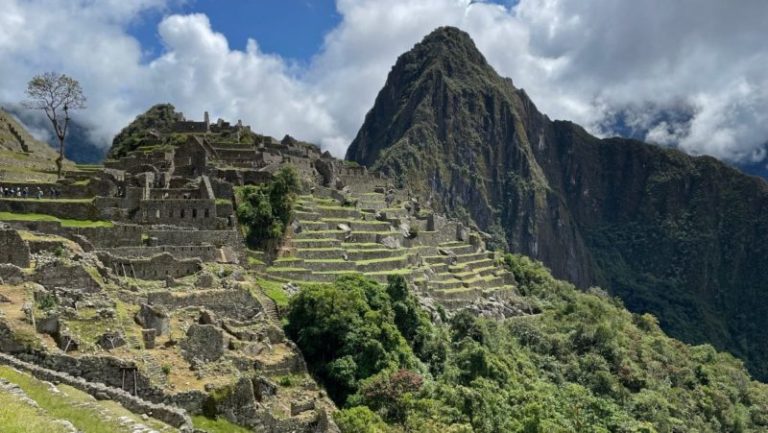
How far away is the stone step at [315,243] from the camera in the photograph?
37156mm

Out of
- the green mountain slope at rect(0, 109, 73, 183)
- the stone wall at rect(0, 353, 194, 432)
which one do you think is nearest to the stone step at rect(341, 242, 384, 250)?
the green mountain slope at rect(0, 109, 73, 183)

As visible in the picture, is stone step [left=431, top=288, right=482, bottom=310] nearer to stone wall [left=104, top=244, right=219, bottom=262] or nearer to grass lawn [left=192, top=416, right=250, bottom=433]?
stone wall [left=104, top=244, right=219, bottom=262]

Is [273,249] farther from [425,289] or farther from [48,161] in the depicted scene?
[48,161]

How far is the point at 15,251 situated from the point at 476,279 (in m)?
39.9

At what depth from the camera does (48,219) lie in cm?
2812

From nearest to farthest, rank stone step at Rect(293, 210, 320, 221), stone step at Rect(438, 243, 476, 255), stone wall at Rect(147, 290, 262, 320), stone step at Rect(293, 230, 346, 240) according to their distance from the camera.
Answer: stone wall at Rect(147, 290, 262, 320), stone step at Rect(293, 230, 346, 240), stone step at Rect(293, 210, 320, 221), stone step at Rect(438, 243, 476, 255)

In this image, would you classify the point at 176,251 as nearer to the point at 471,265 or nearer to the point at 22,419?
the point at 22,419

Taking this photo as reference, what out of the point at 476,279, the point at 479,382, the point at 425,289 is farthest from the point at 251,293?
the point at 476,279

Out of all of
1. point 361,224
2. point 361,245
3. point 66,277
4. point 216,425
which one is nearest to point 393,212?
point 361,224

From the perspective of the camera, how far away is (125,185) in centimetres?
3306

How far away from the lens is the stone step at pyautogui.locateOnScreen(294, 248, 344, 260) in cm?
3675

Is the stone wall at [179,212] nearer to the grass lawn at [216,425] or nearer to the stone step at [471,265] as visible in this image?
the grass lawn at [216,425]

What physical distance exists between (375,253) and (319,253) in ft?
20.1

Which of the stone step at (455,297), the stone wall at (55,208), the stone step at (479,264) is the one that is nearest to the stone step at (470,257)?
the stone step at (479,264)
